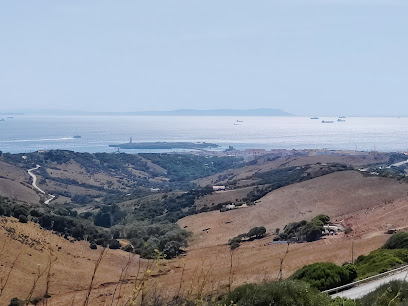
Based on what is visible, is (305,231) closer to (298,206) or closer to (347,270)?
(298,206)

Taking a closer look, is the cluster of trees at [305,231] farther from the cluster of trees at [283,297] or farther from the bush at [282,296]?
the bush at [282,296]

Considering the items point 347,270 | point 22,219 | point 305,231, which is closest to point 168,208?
point 22,219

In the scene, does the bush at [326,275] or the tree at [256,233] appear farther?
the tree at [256,233]

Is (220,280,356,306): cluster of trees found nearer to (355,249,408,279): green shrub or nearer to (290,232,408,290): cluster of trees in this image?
(290,232,408,290): cluster of trees

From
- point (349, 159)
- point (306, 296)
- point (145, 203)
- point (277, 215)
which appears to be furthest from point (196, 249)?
point (349, 159)

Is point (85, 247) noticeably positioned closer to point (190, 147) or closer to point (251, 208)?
point (251, 208)

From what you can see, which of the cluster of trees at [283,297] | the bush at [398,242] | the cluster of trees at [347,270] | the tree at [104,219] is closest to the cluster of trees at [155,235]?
the tree at [104,219]

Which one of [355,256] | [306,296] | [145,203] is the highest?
[306,296]
